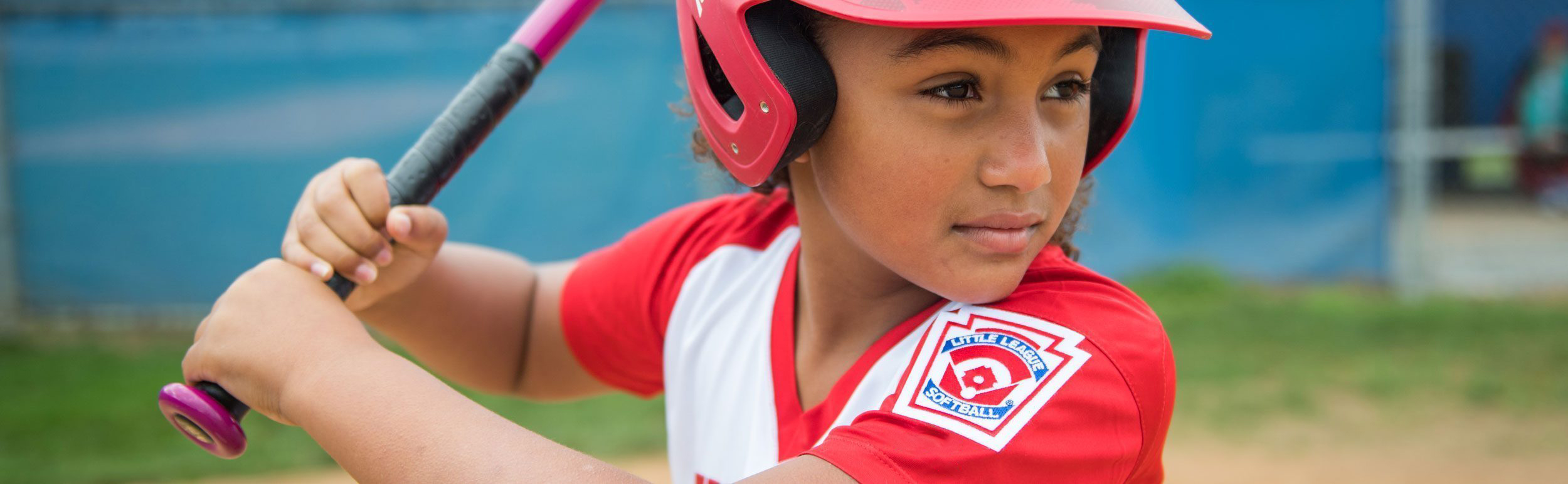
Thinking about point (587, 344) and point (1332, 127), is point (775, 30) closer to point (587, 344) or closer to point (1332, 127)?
point (587, 344)

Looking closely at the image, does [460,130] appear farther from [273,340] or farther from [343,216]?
[273,340]

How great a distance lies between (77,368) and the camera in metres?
6.59

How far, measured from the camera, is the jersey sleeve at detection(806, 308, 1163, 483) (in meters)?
1.39

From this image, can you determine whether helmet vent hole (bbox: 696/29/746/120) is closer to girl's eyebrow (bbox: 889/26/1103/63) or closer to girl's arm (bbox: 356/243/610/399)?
girl's eyebrow (bbox: 889/26/1103/63)

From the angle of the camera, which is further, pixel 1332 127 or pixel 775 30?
pixel 1332 127

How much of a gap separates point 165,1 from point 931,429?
24.8 ft

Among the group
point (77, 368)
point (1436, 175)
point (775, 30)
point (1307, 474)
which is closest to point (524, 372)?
point (775, 30)

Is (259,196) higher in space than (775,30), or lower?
lower

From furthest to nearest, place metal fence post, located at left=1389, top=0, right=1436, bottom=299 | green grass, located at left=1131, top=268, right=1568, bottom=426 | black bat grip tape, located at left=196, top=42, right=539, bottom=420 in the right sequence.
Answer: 1. metal fence post, located at left=1389, top=0, right=1436, bottom=299
2. green grass, located at left=1131, top=268, right=1568, bottom=426
3. black bat grip tape, located at left=196, top=42, right=539, bottom=420

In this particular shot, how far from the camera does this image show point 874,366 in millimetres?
1705

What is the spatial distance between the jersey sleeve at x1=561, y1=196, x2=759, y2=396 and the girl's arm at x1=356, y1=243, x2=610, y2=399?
0.05 m

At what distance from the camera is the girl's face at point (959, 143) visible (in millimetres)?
1477

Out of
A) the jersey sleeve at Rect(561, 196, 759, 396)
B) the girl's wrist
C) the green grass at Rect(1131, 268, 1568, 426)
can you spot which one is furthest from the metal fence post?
the girl's wrist

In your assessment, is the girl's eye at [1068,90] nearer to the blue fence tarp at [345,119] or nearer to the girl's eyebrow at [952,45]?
the girl's eyebrow at [952,45]
